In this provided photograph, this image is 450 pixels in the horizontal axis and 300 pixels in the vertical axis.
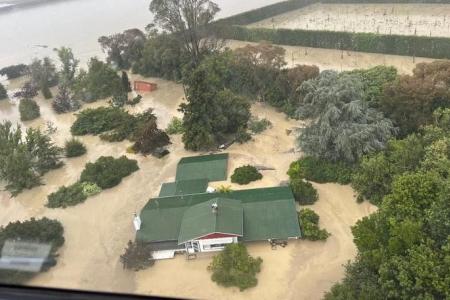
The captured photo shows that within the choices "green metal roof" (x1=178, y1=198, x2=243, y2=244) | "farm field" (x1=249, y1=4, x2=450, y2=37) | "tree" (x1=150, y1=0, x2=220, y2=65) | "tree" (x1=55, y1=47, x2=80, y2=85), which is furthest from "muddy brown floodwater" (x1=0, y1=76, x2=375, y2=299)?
"farm field" (x1=249, y1=4, x2=450, y2=37)

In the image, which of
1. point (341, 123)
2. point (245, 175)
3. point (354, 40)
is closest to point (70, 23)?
point (354, 40)

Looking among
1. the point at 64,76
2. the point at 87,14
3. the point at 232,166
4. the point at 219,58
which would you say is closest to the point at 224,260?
the point at 232,166

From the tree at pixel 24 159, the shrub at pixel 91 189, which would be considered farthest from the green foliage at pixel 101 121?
the shrub at pixel 91 189

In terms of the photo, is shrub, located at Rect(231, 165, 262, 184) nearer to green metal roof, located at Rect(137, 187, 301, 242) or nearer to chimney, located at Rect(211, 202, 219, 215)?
green metal roof, located at Rect(137, 187, 301, 242)

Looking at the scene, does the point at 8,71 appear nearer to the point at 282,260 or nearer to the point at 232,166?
the point at 232,166

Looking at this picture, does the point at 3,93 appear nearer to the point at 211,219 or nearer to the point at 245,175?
the point at 245,175
